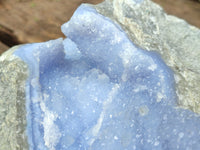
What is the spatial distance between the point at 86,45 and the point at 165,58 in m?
0.24

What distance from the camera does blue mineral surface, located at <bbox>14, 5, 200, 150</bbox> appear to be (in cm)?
60

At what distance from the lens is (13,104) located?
645 millimetres

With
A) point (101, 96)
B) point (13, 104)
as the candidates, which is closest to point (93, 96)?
point (101, 96)

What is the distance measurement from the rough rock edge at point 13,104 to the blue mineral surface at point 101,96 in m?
0.02

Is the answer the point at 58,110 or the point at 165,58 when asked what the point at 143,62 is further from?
the point at 58,110

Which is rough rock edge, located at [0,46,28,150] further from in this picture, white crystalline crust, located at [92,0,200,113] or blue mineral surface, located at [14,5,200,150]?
white crystalline crust, located at [92,0,200,113]

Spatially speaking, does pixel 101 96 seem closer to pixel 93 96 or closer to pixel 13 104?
pixel 93 96

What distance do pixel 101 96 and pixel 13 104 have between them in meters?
0.26

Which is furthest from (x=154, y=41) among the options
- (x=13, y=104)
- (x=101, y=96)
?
(x=13, y=104)

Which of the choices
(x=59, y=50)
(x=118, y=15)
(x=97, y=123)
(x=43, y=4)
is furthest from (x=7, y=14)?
(x=97, y=123)

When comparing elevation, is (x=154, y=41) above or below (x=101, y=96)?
above

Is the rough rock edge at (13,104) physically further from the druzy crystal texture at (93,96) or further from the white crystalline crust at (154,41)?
the white crystalline crust at (154,41)

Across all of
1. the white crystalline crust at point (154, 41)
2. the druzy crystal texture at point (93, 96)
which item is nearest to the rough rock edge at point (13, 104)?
the druzy crystal texture at point (93, 96)

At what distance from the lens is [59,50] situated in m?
0.75
